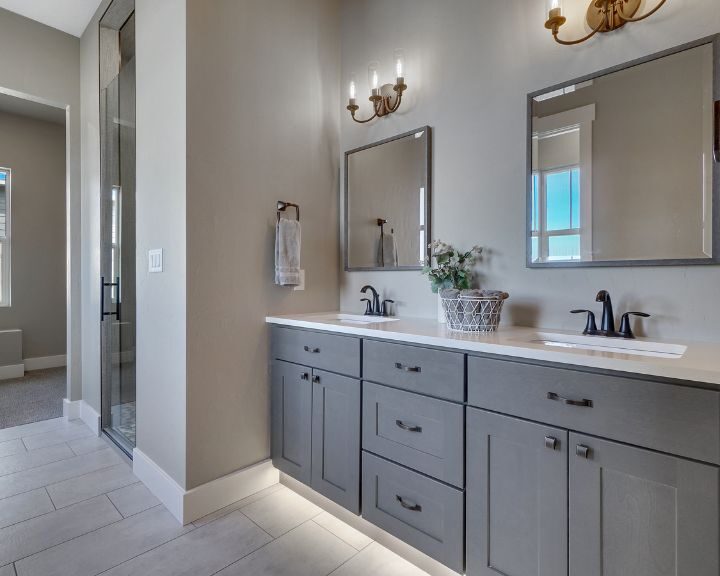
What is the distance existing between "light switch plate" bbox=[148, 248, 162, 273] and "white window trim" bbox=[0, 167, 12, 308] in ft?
12.2

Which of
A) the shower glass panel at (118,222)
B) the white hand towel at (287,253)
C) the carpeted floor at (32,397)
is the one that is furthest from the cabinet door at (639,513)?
the carpeted floor at (32,397)

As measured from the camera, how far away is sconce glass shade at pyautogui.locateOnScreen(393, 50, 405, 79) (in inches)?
84.8

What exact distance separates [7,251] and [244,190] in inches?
164

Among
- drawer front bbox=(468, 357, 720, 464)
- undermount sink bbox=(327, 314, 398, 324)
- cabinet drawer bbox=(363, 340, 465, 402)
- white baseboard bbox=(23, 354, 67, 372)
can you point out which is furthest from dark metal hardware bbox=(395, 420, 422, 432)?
white baseboard bbox=(23, 354, 67, 372)

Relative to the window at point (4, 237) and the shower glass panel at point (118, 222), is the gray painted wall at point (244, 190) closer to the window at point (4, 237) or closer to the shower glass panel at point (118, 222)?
the shower glass panel at point (118, 222)

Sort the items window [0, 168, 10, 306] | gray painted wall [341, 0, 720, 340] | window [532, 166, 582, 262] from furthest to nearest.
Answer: window [0, 168, 10, 306] → window [532, 166, 582, 262] → gray painted wall [341, 0, 720, 340]

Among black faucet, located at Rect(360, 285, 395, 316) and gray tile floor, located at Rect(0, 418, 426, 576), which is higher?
Result: black faucet, located at Rect(360, 285, 395, 316)

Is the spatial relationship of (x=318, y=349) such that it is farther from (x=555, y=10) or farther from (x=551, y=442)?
(x=555, y=10)

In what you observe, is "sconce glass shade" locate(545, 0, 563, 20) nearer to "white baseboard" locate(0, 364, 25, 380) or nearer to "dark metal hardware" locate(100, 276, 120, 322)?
"dark metal hardware" locate(100, 276, 120, 322)

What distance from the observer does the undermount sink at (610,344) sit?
1.30 meters

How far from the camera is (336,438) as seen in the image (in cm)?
178

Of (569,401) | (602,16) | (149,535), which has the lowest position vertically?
(149,535)

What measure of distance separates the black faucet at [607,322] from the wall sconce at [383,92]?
4.76 ft

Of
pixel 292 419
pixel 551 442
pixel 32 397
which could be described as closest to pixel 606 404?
pixel 551 442
